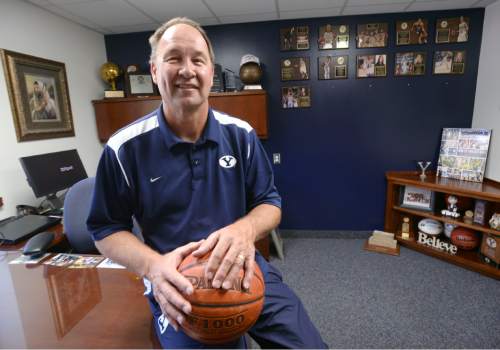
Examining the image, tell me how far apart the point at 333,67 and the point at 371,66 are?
0.40 meters

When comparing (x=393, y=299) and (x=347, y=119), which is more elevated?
(x=347, y=119)

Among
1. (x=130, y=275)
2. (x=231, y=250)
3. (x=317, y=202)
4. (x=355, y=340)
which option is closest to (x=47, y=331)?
(x=130, y=275)

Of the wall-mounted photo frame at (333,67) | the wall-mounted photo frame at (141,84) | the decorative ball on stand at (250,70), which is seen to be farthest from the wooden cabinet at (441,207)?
the wall-mounted photo frame at (141,84)

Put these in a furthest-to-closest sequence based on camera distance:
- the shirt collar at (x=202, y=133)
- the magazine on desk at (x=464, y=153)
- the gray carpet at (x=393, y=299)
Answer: the magazine on desk at (x=464, y=153) → the gray carpet at (x=393, y=299) → the shirt collar at (x=202, y=133)

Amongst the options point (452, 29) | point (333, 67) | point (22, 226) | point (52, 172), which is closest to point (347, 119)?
point (333, 67)

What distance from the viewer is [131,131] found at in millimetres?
1001

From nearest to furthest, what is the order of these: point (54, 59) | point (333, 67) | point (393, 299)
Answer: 1. point (393, 299)
2. point (54, 59)
3. point (333, 67)

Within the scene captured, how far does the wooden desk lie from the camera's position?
0.88 metres

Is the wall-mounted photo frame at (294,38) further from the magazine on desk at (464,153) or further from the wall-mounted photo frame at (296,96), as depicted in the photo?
the magazine on desk at (464,153)

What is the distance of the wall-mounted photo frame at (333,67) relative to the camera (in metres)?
2.98

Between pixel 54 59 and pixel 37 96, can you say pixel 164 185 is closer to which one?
pixel 37 96

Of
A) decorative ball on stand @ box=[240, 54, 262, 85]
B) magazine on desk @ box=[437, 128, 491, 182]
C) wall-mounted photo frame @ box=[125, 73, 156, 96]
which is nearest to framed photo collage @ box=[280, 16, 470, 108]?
decorative ball on stand @ box=[240, 54, 262, 85]

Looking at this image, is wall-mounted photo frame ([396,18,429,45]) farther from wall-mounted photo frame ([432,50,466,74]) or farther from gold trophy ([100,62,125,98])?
gold trophy ([100,62,125,98])

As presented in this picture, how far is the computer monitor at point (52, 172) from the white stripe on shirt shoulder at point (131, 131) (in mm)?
1624
